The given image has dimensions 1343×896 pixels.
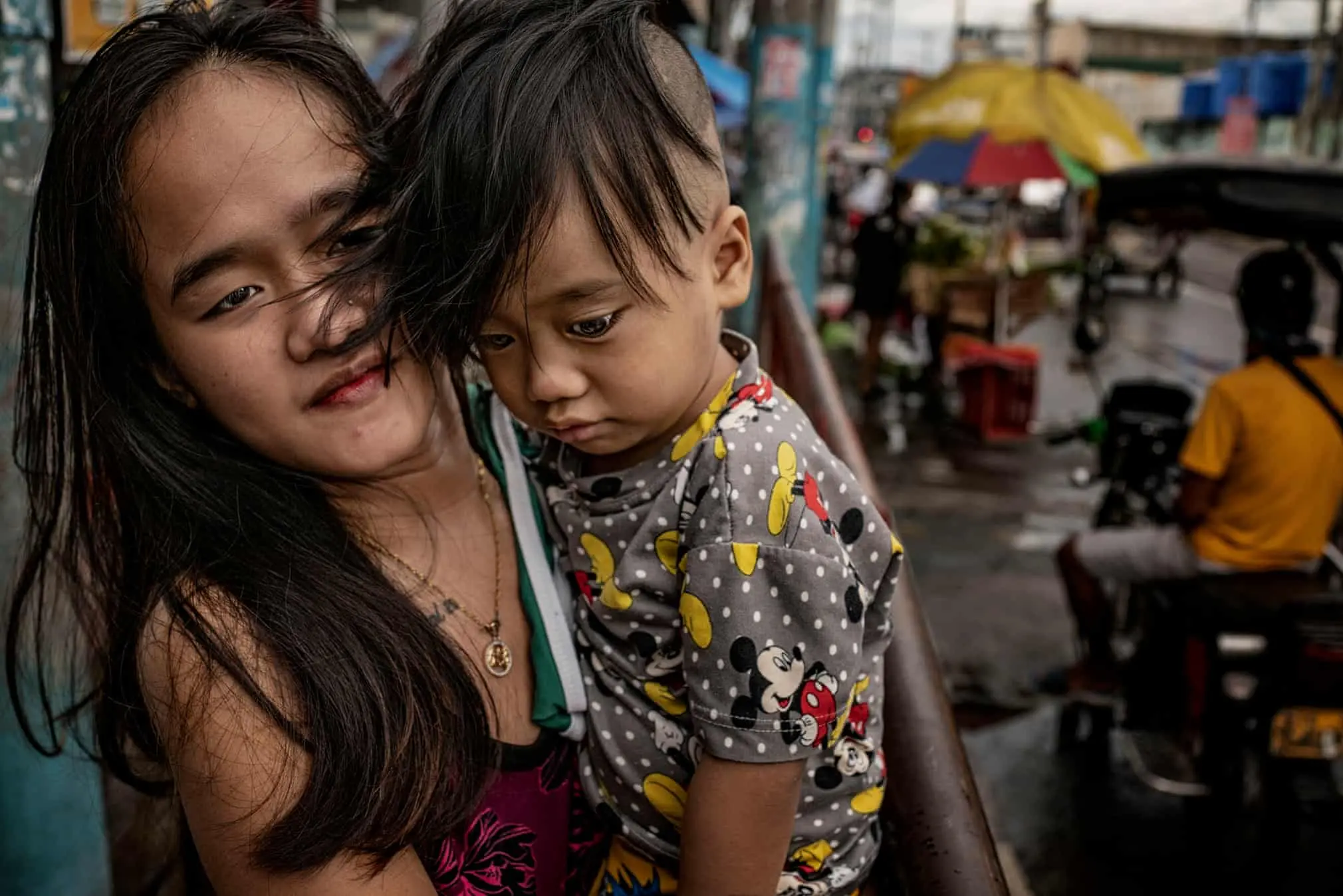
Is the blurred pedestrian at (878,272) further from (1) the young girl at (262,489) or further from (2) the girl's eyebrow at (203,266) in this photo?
(2) the girl's eyebrow at (203,266)

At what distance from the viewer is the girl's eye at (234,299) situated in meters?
1.19

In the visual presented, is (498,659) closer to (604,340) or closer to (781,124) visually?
(604,340)

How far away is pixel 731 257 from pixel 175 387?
25.3 inches

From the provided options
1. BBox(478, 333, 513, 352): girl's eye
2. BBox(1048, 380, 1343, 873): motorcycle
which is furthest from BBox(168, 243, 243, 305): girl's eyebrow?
BBox(1048, 380, 1343, 873): motorcycle

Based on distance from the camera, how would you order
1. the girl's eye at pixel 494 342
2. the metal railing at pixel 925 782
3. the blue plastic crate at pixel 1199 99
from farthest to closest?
the blue plastic crate at pixel 1199 99 < the girl's eye at pixel 494 342 < the metal railing at pixel 925 782

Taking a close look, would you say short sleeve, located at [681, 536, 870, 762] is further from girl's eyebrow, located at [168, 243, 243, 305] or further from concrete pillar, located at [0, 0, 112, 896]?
concrete pillar, located at [0, 0, 112, 896]

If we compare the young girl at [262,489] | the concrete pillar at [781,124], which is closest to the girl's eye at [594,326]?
the young girl at [262,489]

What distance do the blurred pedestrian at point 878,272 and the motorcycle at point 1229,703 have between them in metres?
6.01

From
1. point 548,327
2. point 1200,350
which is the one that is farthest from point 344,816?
point 1200,350

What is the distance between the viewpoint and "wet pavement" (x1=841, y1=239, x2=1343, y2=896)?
3838 mm

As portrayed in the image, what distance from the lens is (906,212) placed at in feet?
40.3

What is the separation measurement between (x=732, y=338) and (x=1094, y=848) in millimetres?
3255

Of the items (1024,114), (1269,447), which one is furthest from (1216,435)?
(1024,114)

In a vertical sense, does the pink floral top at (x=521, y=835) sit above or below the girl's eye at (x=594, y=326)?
below
